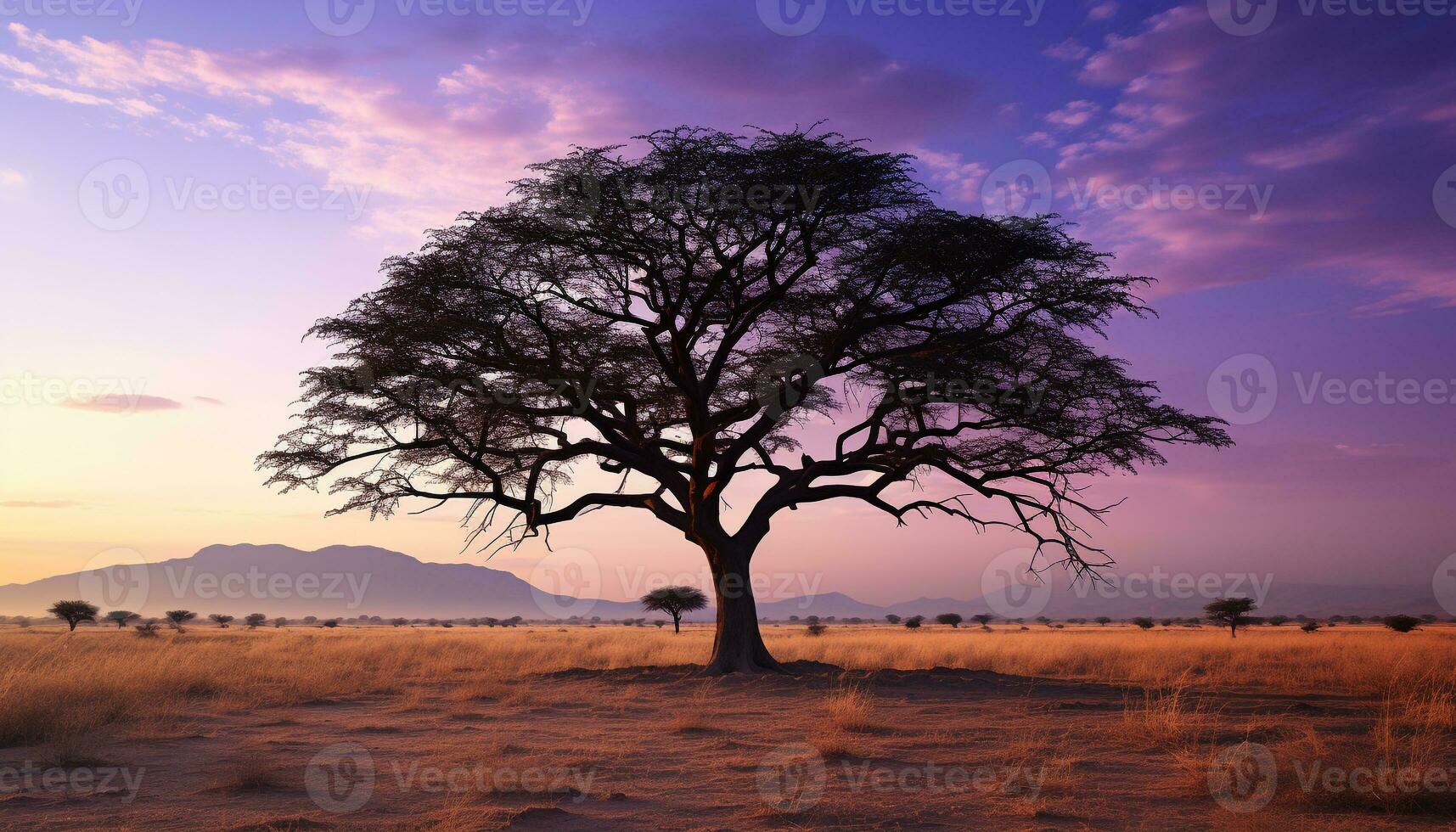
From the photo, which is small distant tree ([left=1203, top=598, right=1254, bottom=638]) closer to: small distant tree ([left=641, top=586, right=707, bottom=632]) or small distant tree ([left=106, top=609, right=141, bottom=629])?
small distant tree ([left=641, top=586, right=707, bottom=632])

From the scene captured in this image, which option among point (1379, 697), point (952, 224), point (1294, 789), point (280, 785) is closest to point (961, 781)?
point (1294, 789)

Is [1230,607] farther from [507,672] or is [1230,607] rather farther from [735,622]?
[507,672]

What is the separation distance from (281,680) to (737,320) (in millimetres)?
11324

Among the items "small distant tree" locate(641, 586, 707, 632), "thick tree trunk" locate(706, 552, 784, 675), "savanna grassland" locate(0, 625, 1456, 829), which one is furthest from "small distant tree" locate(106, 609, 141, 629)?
"thick tree trunk" locate(706, 552, 784, 675)

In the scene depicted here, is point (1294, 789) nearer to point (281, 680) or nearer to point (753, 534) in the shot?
point (753, 534)

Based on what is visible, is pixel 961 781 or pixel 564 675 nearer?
pixel 961 781

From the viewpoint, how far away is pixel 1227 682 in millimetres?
17781

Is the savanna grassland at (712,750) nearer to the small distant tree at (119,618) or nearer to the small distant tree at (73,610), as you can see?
the small distant tree at (73,610)

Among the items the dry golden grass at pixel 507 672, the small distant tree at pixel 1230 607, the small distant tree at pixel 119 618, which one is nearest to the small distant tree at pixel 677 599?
the dry golden grass at pixel 507 672

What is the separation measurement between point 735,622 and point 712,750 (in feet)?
26.3

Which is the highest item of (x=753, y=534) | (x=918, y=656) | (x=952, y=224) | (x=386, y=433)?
(x=952, y=224)

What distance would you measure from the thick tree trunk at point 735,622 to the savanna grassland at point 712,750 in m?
0.96

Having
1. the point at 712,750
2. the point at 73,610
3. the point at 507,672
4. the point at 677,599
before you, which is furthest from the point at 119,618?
the point at 712,750

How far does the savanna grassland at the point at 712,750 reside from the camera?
6.79 m
